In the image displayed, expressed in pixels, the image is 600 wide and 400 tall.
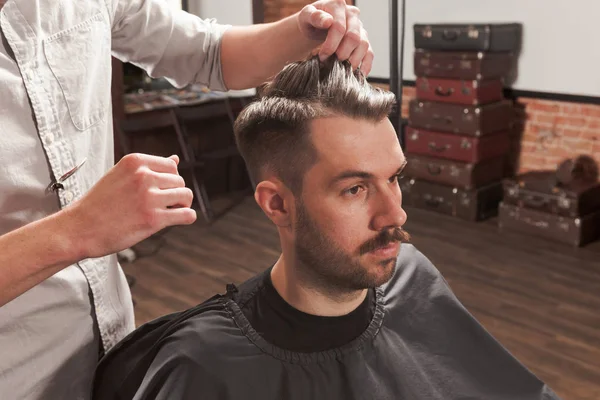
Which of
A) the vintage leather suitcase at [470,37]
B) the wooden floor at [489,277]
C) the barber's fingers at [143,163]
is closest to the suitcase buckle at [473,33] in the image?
the vintage leather suitcase at [470,37]

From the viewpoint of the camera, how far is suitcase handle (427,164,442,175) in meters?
4.69

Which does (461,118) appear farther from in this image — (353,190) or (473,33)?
(353,190)

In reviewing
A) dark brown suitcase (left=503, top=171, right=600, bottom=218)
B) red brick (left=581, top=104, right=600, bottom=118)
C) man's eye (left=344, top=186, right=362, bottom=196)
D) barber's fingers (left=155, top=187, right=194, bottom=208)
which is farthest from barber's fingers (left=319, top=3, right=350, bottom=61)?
red brick (left=581, top=104, right=600, bottom=118)

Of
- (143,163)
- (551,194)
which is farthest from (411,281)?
(551,194)

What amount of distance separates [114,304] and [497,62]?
12.6 ft

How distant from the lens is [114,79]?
15.2 feet

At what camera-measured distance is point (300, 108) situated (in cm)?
122

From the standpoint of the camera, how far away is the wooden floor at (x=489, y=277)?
9.64 feet

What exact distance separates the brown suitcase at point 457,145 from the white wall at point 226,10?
1.58m

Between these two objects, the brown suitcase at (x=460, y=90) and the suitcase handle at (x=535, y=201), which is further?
the brown suitcase at (x=460, y=90)

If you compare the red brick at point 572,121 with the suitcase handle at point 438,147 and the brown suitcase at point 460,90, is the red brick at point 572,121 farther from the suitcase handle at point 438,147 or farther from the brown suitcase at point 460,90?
the suitcase handle at point 438,147

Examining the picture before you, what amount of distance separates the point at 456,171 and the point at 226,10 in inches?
90.2

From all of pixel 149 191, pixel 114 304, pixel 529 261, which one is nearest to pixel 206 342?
pixel 114 304

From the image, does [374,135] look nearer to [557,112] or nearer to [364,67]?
[364,67]
